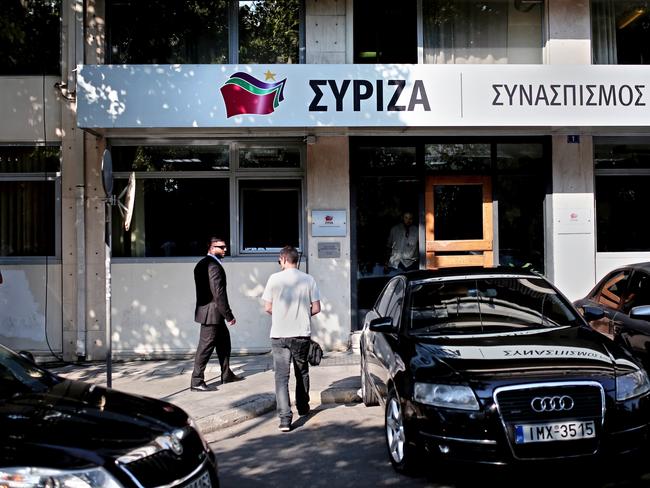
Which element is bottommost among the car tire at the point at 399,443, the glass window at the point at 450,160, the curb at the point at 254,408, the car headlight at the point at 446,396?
the curb at the point at 254,408

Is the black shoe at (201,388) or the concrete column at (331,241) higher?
the concrete column at (331,241)

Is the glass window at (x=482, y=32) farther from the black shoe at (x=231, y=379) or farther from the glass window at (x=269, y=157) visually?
the black shoe at (x=231, y=379)

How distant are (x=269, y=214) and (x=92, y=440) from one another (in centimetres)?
722

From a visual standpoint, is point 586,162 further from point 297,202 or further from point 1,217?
point 1,217

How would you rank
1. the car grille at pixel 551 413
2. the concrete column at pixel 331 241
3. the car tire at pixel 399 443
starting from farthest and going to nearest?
the concrete column at pixel 331 241 < the car tire at pixel 399 443 < the car grille at pixel 551 413

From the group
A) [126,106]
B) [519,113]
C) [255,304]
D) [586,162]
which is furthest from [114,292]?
[586,162]

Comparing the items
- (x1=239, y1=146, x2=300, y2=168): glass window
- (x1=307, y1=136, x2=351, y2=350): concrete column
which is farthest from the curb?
(x1=239, y1=146, x2=300, y2=168): glass window

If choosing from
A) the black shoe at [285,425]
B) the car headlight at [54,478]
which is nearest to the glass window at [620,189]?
Result: the black shoe at [285,425]

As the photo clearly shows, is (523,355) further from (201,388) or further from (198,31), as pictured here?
(198,31)

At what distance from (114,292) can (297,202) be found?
331 centimetres

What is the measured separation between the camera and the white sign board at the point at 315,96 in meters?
9.02

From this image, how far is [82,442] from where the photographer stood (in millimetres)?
3377

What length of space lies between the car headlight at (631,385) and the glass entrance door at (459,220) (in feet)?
19.6

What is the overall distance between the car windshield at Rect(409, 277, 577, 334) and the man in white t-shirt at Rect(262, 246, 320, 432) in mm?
1197
